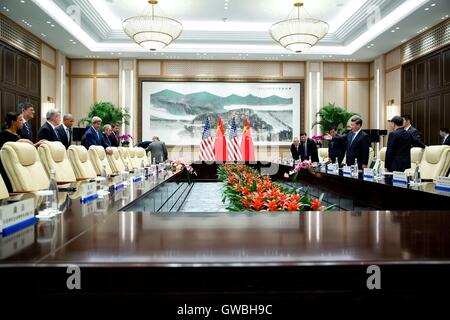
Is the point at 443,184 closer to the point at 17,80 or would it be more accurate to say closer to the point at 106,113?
the point at 17,80

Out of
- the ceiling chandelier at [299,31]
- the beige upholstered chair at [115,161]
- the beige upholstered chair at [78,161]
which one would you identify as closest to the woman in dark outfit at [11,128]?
the beige upholstered chair at [78,161]

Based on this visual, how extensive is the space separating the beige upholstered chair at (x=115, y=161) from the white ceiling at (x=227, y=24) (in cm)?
375

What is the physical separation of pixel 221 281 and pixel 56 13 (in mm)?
8804

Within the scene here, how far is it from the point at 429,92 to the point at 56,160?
8.27 metres

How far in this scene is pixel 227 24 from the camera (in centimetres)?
1008

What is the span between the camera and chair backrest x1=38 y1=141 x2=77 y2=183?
3312 millimetres

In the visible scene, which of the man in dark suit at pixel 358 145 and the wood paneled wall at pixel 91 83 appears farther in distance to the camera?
the wood paneled wall at pixel 91 83

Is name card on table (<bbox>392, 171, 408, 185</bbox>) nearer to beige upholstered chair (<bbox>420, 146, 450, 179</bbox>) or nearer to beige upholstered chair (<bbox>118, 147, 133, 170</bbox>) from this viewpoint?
beige upholstered chair (<bbox>420, 146, 450, 179</bbox>)

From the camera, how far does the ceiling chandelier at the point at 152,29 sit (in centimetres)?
765

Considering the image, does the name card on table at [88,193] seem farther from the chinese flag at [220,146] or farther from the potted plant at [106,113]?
the potted plant at [106,113]

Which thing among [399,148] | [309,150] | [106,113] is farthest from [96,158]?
[106,113]

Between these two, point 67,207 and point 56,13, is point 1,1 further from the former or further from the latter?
point 67,207
